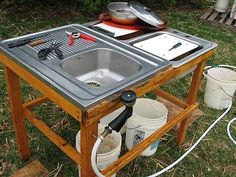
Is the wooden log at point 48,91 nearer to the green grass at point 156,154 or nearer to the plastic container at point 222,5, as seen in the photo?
the green grass at point 156,154

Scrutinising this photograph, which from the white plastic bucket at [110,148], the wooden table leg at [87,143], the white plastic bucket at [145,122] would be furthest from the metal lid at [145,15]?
the wooden table leg at [87,143]

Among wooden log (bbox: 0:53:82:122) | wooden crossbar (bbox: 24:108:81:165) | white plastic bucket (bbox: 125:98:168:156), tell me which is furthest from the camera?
white plastic bucket (bbox: 125:98:168:156)

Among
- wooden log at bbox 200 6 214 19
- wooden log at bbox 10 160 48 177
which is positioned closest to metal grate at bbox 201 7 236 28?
wooden log at bbox 200 6 214 19

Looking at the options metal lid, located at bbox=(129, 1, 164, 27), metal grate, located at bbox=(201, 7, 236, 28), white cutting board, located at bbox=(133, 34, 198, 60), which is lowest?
metal grate, located at bbox=(201, 7, 236, 28)

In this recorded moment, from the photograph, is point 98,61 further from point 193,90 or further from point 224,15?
point 224,15

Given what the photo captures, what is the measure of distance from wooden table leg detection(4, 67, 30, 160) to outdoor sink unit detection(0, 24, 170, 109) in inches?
9.5

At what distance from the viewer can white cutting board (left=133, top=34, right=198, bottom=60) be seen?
1783 mm

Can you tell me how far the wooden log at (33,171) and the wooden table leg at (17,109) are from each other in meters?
0.12

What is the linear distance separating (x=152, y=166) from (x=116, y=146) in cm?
45

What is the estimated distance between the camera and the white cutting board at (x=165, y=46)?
5.85ft

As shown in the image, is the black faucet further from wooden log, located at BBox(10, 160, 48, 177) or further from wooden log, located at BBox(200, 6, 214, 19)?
wooden log, located at BBox(200, 6, 214, 19)

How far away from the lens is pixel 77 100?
1256mm

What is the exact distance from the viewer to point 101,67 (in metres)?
1.80

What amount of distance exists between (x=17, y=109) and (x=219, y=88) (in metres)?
1.97
